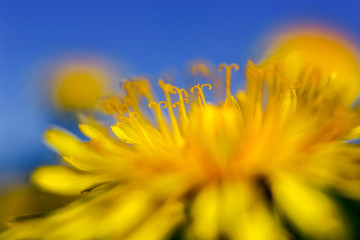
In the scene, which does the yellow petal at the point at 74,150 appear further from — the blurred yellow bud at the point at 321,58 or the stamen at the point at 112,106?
the blurred yellow bud at the point at 321,58

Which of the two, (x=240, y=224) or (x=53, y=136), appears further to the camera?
(x=53, y=136)

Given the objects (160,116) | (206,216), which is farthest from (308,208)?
(160,116)

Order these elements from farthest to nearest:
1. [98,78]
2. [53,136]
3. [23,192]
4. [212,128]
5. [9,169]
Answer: [98,78], [9,169], [23,192], [53,136], [212,128]

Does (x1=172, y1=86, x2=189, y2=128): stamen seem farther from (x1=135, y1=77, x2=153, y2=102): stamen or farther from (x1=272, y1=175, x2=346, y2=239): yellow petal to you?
(x1=272, y1=175, x2=346, y2=239): yellow petal

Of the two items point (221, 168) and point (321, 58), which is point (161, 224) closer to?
point (221, 168)

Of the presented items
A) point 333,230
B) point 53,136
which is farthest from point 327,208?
point 53,136

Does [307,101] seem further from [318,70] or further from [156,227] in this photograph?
[156,227]

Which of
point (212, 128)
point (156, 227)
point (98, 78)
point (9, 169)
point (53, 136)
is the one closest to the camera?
point (156, 227)

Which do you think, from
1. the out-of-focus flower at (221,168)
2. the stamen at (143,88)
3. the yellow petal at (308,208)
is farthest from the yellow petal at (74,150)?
the yellow petal at (308,208)

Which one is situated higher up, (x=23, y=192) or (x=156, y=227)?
(x=23, y=192)
